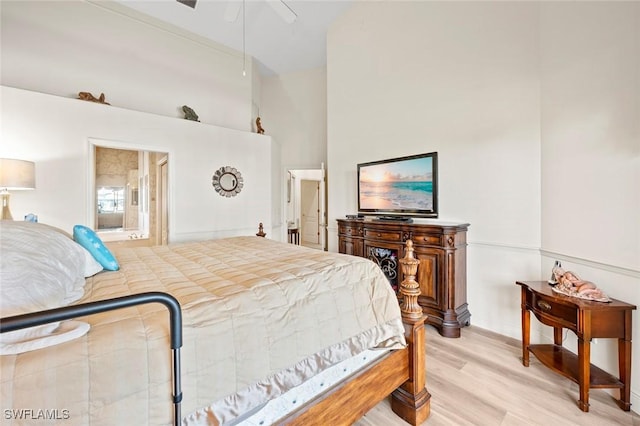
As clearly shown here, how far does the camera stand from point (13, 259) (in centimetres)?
87

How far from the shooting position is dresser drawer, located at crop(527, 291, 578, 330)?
1686 mm

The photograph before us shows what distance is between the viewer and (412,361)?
5.20ft

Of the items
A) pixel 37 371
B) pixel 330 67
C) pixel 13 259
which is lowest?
pixel 37 371

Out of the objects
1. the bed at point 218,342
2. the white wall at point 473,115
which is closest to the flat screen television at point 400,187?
the white wall at point 473,115

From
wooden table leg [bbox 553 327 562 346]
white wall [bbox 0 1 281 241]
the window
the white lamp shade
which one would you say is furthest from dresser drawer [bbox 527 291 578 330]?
the window

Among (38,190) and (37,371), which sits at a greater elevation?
(38,190)

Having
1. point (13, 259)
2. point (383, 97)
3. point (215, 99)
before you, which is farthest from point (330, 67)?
point (13, 259)

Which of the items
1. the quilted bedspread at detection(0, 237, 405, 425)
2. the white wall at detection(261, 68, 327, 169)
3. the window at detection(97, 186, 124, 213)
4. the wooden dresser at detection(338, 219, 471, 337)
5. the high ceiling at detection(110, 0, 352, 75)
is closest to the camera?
the quilted bedspread at detection(0, 237, 405, 425)

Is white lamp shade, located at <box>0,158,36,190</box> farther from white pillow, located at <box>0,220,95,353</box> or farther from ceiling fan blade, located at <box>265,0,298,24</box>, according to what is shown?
ceiling fan blade, located at <box>265,0,298,24</box>

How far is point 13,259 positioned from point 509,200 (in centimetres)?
332

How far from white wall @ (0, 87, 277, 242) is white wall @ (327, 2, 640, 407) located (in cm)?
198

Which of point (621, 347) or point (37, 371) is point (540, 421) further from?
point (37, 371)

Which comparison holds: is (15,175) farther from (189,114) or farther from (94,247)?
(189,114)

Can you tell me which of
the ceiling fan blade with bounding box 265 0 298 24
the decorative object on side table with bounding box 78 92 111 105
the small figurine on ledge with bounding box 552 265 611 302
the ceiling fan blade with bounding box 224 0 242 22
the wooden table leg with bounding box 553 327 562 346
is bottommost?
the wooden table leg with bounding box 553 327 562 346
